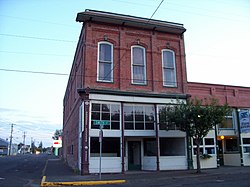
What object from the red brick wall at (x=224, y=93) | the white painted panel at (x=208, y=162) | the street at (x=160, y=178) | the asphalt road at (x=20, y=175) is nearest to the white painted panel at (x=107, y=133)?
the street at (x=160, y=178)

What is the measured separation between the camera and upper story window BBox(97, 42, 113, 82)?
20814 millimetres

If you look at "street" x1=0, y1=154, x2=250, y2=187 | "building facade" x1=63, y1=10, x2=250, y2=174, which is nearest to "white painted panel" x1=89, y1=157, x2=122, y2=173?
"building facade" x1=63, y1=10, x2=250, y2=174

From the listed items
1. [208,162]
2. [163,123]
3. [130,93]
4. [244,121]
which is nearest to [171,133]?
[163,123]

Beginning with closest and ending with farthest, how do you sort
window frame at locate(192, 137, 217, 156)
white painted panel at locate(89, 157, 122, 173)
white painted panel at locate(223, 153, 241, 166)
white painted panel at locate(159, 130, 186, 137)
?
1. white painted panel at locate(89, 157, 122, 173)
2. white painted panel at locate(159, 130, 186, 137)
3. window frame at locate(192, 137, 217, 156)
4. white painted panel at locate(223, 153, 241, 166)

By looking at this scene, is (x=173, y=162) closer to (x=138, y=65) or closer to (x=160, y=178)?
(x=160, y=178)

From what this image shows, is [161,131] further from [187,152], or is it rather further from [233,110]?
[233,110]

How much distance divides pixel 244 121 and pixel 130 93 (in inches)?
418

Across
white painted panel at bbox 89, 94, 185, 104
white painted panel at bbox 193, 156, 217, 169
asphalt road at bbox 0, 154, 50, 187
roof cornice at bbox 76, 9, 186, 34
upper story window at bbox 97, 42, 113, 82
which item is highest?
roof cornice at bbox 76, 9, 186, 34

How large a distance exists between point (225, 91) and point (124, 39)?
10.4 metres

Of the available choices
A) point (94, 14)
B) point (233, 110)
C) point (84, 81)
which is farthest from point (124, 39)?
point (233, 110)

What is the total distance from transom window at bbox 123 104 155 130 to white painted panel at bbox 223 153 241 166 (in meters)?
8.37

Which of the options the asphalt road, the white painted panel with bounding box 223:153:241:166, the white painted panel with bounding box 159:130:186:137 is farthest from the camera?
the white painted panel with bounding box 223:153:241:166

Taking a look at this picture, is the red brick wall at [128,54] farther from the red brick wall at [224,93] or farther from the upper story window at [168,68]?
the red brick wall at [224,93]

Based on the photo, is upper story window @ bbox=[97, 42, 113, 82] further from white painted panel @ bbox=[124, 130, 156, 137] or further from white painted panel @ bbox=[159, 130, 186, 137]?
white painted panel @ bbox=[159, 130, 186, 137]
